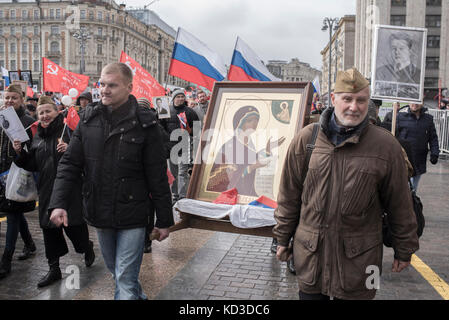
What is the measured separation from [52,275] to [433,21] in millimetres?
67296

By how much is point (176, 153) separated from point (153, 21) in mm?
120576

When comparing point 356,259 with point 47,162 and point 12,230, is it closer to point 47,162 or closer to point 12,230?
point 47,162

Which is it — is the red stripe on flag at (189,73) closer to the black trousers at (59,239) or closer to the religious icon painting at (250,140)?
the religious icon painting at (250,140)

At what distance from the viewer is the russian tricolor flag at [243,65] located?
21.1ft

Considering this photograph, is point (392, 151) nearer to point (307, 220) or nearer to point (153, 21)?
point (307, 220)

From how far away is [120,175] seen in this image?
3.25 m

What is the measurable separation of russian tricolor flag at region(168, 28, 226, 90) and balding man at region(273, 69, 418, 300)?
12.4 ft

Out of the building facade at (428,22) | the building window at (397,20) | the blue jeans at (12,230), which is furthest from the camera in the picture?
the building window at (397,20)

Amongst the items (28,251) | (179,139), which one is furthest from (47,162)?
(179,139)

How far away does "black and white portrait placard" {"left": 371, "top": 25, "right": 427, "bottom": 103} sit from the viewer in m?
5.74

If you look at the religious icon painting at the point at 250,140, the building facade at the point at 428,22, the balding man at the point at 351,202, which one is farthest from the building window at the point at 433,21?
the balding man at the point at 351,202

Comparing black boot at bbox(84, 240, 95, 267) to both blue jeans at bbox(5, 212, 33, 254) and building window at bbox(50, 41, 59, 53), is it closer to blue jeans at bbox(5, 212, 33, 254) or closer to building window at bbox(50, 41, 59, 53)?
blue jeans at bbox(5, 212, 33, 254)

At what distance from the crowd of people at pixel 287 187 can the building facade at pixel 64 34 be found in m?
94.5
